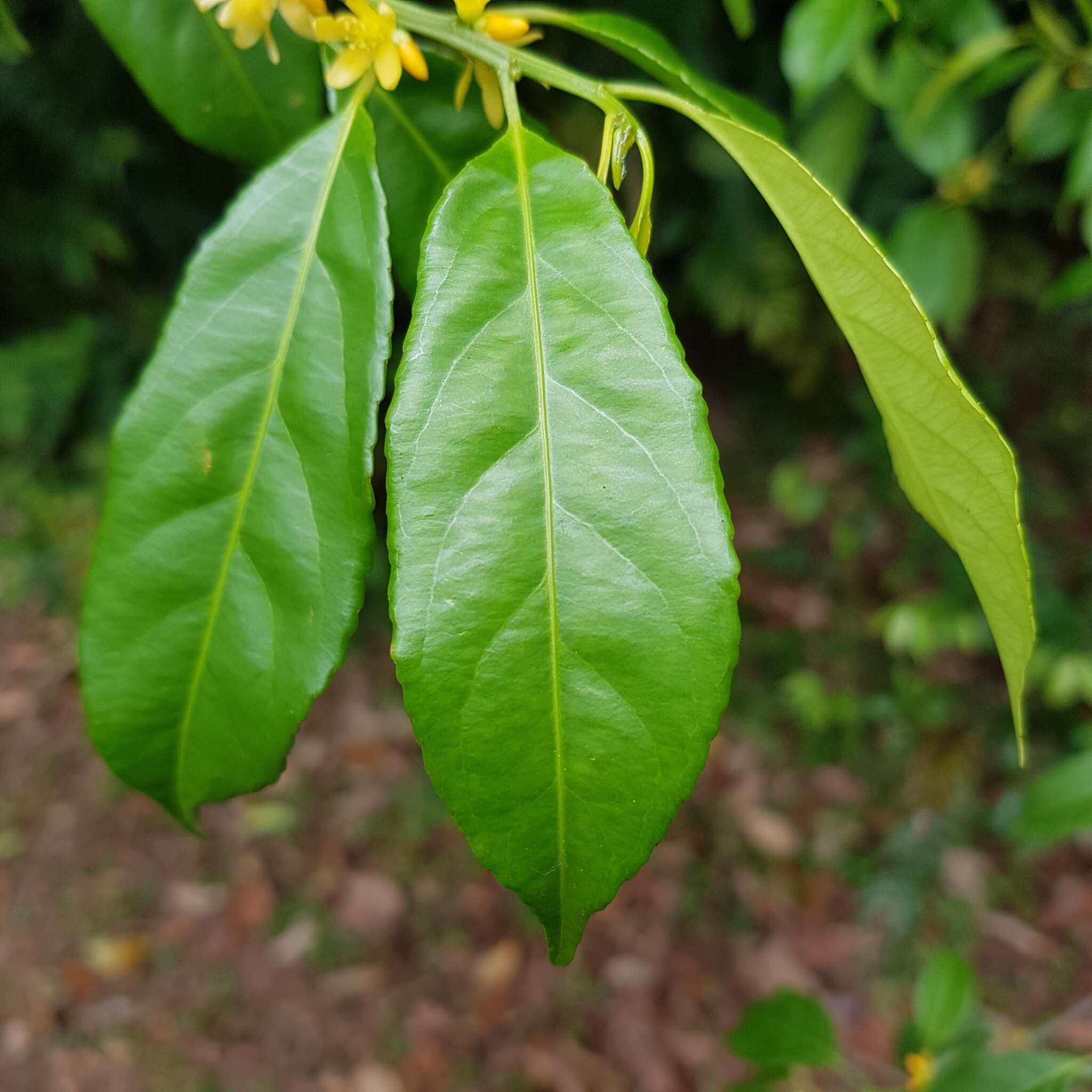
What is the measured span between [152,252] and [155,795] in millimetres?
1948

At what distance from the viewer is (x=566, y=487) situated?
1.34ft

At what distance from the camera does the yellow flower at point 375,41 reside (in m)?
0.49

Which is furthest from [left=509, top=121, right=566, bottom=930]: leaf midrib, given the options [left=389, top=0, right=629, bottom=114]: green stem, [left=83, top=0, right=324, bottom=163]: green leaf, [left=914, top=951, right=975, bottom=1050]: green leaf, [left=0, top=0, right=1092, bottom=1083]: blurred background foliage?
[left=914, top=951, right=975, bottom=1050]: green leaf

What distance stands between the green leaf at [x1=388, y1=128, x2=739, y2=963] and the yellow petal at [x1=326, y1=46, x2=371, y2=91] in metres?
0.17

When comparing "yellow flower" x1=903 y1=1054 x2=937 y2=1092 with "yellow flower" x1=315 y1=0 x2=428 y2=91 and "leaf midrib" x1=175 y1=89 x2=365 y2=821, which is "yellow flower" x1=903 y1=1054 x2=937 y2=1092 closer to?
"leaf midrib" x1=175 y1=89 x2=365 y2=821

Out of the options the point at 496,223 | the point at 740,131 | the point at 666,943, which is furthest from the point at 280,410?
the point at 666,943

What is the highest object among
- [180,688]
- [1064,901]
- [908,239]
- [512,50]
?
[512,50]

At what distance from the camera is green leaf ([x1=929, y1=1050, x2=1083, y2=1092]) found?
3.11ft

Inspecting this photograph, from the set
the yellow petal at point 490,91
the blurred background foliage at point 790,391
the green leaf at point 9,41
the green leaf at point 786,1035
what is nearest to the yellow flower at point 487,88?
the yellow petal at point 490,91

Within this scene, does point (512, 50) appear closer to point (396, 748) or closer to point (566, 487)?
point (566, 487)

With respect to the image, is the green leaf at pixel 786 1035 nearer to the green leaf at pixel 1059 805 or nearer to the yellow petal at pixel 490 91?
the green leaf at pixel 1059 805

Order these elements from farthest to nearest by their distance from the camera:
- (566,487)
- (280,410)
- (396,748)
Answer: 1. (396,748)
2. (280,410)
3. (566,487)

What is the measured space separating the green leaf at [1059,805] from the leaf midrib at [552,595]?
756 mm

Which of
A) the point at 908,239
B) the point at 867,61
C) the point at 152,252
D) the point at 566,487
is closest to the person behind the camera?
the point at 566,487
